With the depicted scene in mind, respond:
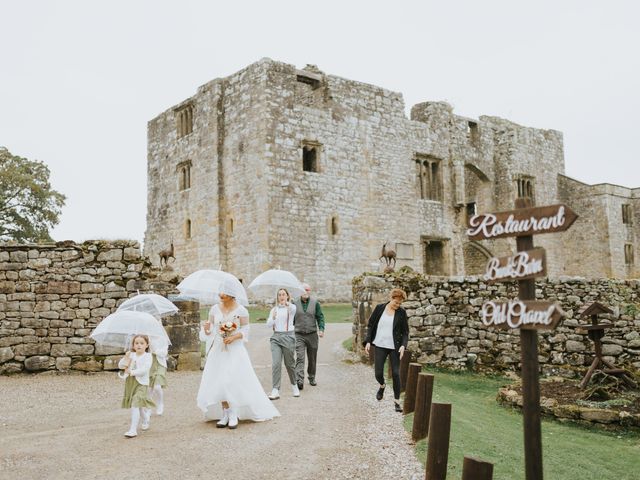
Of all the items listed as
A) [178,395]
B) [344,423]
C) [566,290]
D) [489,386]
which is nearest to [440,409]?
[344,423]

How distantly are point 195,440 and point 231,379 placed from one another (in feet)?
3.02

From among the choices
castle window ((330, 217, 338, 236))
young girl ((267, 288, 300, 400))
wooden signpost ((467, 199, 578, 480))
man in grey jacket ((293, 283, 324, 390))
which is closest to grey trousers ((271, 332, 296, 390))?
young girl ((267, 288, 300, 400))

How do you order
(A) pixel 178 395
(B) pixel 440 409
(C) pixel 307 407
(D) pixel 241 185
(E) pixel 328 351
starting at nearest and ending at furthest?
1. (B) pixel 440 409
2. (C) pixel 307 407
3. (A) pixel 178 395
4. (E) pixel 328 351
5. (D) pixel 241 185

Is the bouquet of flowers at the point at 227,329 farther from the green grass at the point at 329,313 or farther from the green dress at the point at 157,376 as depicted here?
the green grass at the point at 329,313

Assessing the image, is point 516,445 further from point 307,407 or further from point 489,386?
point 489,386

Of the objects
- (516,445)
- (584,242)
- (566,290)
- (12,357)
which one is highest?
(584,242)

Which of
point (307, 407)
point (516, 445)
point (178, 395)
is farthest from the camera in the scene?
point (178, 395)

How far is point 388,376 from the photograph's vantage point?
1158cm

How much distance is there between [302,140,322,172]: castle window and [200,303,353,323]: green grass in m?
5.80

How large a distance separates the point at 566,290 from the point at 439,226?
16018 mm

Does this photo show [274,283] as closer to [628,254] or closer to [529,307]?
[529,307]

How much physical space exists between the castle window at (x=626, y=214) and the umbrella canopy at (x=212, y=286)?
1356 inches

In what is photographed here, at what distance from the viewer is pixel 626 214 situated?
3684cm

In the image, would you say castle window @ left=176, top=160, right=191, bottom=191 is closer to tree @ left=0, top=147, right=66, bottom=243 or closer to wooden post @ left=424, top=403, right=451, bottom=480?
tree @ left=0, top=147, right=66, bottom=243
